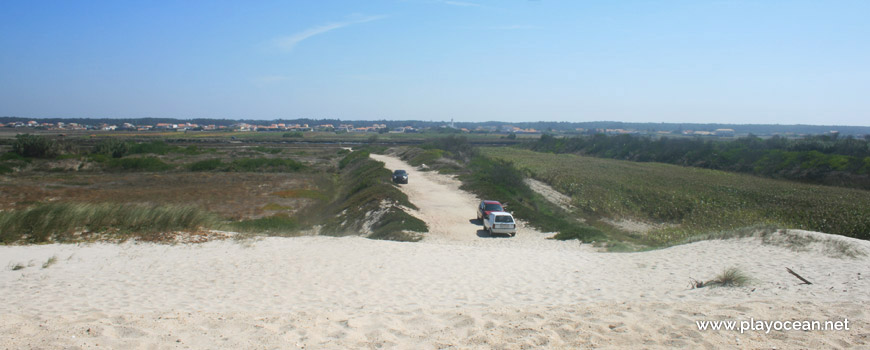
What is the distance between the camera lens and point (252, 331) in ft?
24.0

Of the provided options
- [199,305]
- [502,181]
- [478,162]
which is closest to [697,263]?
[199,305]

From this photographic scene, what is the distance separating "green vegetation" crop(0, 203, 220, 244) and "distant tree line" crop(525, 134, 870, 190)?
51965mm

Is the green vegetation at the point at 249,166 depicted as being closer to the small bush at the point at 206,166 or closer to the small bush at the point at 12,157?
the small bush at the point at 206,166

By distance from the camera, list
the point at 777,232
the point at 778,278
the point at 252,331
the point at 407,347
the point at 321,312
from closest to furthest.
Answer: the point at 407,347 → the point at 252,331 → the point at 321,312 → the point at 778,278 → the point at 777,232

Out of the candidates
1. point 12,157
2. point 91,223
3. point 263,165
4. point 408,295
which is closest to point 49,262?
point 91,223

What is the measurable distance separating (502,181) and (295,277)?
87.5 feet

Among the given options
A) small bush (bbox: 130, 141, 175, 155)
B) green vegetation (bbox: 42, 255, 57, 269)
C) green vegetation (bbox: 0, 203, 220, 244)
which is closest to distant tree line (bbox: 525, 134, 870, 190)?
green vegetation (bbox: 0, 203, 220, 244)

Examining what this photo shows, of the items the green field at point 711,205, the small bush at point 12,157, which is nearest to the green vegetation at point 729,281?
the green field at point 711,205

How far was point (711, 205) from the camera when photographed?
94.7 feet

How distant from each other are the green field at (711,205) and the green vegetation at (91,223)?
18333 mm

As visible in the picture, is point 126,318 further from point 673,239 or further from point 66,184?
point 66,184

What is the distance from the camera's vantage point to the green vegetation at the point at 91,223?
1599cm

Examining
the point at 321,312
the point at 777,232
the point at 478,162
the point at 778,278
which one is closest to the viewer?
the point at 321,312

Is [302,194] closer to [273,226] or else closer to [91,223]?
[273,226]
